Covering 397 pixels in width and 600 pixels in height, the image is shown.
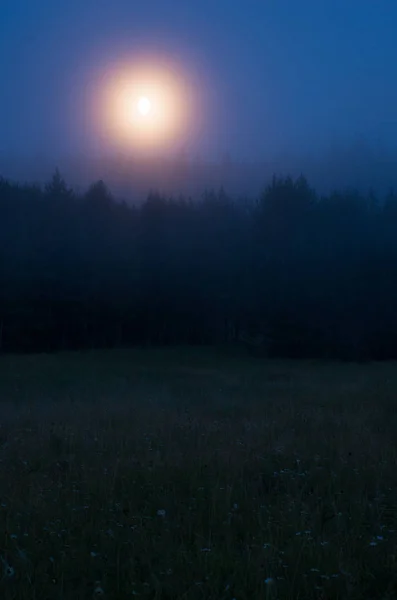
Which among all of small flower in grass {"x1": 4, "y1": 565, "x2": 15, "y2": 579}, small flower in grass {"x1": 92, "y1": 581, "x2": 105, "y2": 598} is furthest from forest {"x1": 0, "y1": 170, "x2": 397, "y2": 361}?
small flower in grass {"x1": 92, "y1": 581, "x2": 105, "y2": 598}

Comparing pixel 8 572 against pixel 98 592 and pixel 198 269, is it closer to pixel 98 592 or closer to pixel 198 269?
pixel 98 592

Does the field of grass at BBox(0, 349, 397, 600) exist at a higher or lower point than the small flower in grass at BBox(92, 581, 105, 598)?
higher

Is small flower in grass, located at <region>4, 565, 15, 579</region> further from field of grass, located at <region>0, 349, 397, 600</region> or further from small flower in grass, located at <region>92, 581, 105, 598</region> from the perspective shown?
small flower in grass, located at <region>92, 581, 105, 598</region>

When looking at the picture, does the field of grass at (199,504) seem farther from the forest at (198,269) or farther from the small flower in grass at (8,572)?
the forest at (198,269)

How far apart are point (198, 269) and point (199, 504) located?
106ft

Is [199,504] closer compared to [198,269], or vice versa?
[199,504]

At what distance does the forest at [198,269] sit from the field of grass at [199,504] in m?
23.0

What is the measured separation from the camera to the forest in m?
33.5

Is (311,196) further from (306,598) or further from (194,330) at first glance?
(306,598)

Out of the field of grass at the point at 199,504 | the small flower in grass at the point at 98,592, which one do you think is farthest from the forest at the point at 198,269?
the small flower in grass at the point at 98,592

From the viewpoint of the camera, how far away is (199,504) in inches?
212

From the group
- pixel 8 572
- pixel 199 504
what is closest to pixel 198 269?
pixel 199 504

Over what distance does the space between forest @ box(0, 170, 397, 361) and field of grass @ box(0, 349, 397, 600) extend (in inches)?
904

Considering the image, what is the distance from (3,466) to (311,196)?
3375cm
